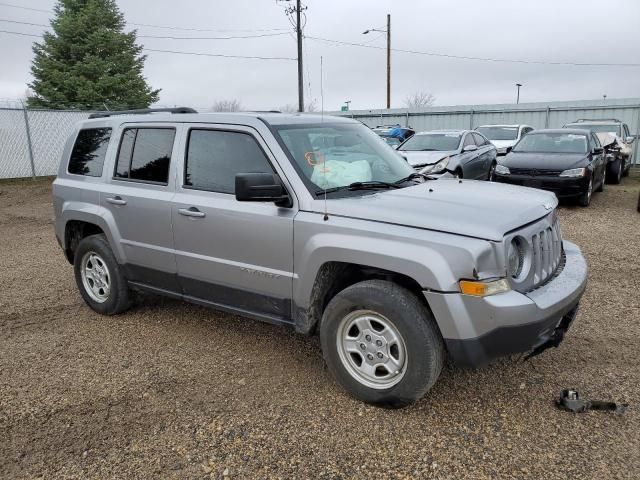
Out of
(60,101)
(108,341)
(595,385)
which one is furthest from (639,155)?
(60,101)

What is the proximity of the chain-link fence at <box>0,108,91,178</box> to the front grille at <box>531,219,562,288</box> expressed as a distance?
1685cm

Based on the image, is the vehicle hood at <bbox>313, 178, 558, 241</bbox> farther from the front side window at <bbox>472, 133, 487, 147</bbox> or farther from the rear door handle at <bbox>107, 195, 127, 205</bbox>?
the front side window at <bbox>472, 133, 487, 147</bbox>

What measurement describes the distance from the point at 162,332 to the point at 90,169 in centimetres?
171

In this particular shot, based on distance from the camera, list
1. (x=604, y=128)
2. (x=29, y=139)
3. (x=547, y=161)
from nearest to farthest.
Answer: (x=547, y=161)
(x=604, y=128)
(x=29, y=139)

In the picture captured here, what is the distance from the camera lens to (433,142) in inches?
465

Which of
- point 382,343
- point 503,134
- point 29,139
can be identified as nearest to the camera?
point 382,343

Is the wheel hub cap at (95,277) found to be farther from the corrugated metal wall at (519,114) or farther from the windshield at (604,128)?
the corrugated metal wall at (519,114)

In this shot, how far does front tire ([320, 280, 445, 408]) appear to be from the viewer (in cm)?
304

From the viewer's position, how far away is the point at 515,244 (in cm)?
311

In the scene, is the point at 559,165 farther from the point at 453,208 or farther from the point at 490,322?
the point at 490,322

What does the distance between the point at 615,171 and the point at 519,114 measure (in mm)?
8621

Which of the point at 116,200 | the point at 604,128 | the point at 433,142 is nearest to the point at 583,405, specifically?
the point at 116,200

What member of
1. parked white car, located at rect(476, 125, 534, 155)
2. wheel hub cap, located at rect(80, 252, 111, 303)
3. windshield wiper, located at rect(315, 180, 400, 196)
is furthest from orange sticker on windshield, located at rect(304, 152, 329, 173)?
parked white car, located at rect(476, 125, 534, 155)

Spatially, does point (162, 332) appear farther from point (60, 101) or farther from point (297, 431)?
point (60, 101)
